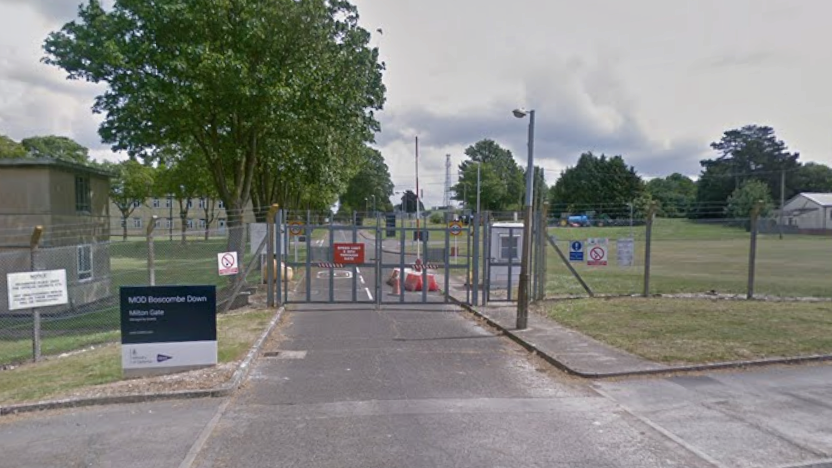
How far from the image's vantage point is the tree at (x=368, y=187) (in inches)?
2950

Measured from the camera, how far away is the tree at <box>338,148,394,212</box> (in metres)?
74.9

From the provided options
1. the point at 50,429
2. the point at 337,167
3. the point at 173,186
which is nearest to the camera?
the point at 50,429

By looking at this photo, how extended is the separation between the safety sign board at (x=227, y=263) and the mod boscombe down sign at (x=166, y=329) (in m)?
4.64

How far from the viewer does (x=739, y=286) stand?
592 inches

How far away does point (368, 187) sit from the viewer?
75625 millimetres

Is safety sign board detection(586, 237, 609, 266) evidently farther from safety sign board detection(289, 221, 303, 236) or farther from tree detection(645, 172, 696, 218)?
tree detection(645, 172, 696, 218)

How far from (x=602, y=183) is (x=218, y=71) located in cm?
7115

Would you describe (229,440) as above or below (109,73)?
below

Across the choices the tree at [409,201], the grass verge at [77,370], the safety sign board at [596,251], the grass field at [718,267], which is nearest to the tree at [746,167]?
the tree at [409,201]

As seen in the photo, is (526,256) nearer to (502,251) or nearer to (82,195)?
(502,251)

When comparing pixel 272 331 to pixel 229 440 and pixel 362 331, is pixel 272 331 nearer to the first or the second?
pixel 362 331

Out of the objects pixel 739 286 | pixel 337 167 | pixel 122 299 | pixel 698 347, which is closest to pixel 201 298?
pixel 122 299

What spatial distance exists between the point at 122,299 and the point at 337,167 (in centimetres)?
1743

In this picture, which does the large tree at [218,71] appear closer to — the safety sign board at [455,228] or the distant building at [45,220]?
the distant building at [45,220]
